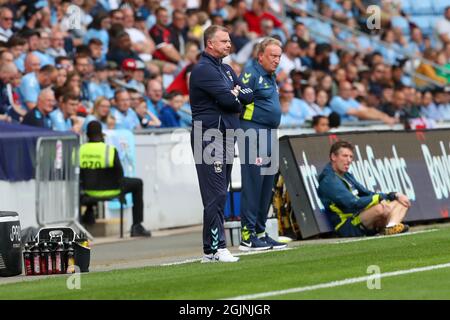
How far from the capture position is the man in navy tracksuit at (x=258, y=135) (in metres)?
14.3

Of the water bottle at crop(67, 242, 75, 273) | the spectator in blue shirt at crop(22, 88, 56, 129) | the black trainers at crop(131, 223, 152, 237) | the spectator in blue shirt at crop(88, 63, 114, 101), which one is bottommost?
the black trainers at crop(131, 223, 152, 237)

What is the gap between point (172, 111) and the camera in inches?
853

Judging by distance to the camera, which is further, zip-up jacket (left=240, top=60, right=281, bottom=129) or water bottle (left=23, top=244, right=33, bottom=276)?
zip-up jacket (left=240, top=60, right=281, bottom=129)

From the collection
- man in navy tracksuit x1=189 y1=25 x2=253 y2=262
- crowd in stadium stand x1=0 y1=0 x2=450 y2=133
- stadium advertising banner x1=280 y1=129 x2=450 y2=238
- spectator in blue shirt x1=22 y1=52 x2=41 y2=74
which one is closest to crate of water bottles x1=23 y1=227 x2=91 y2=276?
man in navy tracksuit x1=189 y1=25 x2=253 y2=262

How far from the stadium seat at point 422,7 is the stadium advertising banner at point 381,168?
52.5 ft

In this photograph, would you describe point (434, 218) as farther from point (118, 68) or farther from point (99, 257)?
point (118, 68)

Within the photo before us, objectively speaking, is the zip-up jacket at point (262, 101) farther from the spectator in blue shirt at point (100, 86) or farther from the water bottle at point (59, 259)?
the spectator in blue shirt at point (100, 86)

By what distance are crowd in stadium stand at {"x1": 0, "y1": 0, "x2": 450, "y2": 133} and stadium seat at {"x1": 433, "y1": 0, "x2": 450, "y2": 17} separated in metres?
0.03

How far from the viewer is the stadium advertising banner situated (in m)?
16.3

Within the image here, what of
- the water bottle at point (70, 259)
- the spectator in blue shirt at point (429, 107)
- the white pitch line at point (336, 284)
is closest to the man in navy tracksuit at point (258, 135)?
the water bottle at point (70, 259)

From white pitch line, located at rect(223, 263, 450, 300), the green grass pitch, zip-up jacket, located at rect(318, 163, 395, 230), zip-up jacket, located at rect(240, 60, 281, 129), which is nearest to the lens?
white pitch line, located at rect(223, 263, 450, 300)

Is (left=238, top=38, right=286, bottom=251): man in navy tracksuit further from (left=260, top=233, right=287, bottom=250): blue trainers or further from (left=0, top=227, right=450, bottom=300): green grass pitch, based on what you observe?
(left=0, top=227, right=450, bottom=300): green grass pitch

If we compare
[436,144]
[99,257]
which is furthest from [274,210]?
[436,144]

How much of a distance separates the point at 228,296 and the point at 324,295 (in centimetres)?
71
